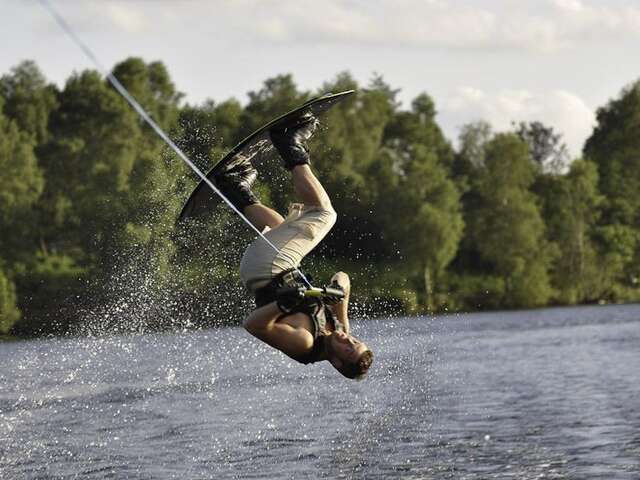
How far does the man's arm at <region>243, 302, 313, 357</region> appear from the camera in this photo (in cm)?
927

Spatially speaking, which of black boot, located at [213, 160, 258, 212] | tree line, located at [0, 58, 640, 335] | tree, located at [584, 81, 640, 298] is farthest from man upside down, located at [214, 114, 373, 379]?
tree, located at [584, 81, 640, 298]

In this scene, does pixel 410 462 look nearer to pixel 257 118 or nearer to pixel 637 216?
pixel 257 118

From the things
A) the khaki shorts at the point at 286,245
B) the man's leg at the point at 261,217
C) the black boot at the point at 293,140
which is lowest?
the khaki shorts at the point at 286,245

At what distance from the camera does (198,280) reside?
116 feet

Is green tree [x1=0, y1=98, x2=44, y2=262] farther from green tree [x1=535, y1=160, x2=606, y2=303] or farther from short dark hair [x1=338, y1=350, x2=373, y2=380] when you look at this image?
short dark hair [x1=338, y1=350, x2=373, y2=380]

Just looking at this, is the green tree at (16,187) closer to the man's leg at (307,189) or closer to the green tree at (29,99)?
the green tree at (29,99)

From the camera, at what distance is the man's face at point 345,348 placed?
9273mm

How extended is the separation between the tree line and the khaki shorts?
56.5 ft

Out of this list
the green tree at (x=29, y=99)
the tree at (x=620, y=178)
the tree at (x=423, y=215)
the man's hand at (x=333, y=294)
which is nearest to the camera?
the man's hand at (x=333, y=294)

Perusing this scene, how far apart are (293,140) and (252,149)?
1.99ft

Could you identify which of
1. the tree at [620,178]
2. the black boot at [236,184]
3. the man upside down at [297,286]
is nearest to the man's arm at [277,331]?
the man upside down at [297,286]

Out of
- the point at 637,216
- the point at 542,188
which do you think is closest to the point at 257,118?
the point at 542,188

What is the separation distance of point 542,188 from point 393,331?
37031 mm

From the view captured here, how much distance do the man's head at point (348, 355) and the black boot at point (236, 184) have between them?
4.86 feet
